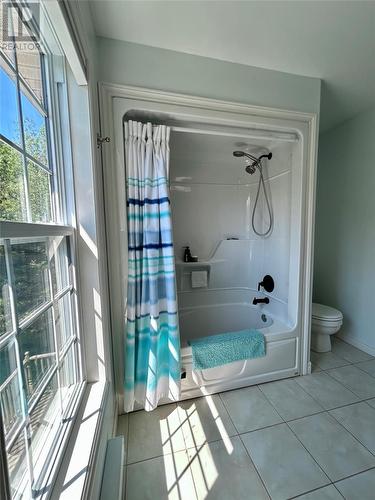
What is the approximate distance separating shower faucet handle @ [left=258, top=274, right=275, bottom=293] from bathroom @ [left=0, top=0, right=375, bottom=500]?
2 centimetres

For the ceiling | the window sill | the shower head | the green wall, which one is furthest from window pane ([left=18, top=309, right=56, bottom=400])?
the shower head

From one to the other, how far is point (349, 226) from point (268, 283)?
1.15 metres

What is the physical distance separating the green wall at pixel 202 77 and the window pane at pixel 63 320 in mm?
1360

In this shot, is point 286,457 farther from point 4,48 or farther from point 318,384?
point 4,48

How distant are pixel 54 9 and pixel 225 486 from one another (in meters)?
2.13

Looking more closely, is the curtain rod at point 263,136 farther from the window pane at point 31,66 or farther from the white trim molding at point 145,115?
the window pane at point 31,66

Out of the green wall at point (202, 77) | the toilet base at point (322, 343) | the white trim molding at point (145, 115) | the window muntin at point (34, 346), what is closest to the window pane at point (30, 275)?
the window muntin at point (34, 346)

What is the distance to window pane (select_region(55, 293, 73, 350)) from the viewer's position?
37.5 inches

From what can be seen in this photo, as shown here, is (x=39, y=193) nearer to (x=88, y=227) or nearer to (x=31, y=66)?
(x=88, y=227)

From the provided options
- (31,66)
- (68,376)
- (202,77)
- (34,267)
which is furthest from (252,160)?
(68,376)

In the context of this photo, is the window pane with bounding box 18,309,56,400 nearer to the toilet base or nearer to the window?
the window

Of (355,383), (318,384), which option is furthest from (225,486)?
(355,383)

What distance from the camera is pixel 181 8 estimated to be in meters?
1.21

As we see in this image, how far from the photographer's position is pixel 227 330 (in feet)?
8.42
